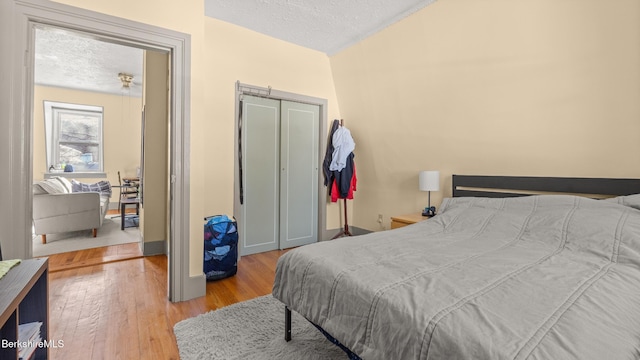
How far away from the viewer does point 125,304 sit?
7.24 feet

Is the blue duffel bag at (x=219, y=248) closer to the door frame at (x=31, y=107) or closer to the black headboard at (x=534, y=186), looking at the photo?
the door frame at (x=31, y=107)

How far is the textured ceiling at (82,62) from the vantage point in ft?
12.7

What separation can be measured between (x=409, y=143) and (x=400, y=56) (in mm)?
955

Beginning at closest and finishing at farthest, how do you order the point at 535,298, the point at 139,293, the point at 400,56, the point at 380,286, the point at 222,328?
the point at 535,298, the point at 380,286, the point at 222,328, the point at 139,293, the point at 400,56

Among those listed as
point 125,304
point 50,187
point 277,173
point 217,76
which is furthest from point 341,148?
point 50,187

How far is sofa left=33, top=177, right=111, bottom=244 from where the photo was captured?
3.74 m

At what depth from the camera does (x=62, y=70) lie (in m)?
4.97

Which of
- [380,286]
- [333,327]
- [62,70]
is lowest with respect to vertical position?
[333,327]

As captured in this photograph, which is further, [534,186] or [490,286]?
[534,186]

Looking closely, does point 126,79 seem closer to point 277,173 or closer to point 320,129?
point 277,173

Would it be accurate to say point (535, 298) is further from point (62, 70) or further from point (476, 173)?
point (62, 70)

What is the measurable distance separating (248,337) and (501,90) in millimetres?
2737

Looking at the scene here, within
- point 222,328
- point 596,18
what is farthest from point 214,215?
point 596,18

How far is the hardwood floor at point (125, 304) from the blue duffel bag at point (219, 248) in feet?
0.31
